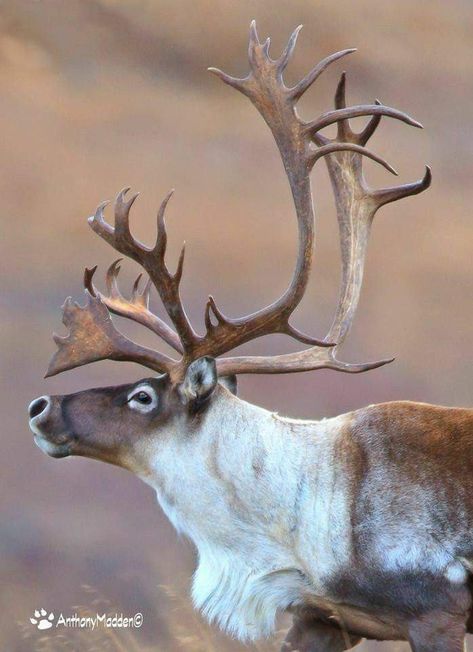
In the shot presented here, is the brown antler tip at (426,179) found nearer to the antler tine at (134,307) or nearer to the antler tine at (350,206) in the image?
the antler tine at (350,206)

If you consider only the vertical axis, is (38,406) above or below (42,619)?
above

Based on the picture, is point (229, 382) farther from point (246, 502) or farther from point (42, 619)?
point (42, 619)

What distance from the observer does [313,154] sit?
5703 millimetres

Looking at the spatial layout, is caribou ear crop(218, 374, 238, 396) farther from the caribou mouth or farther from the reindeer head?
the caribou mouth

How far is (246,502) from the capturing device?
5430 millimetres

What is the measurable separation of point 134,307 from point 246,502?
3.44 ft

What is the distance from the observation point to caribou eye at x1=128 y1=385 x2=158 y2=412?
5551 mm

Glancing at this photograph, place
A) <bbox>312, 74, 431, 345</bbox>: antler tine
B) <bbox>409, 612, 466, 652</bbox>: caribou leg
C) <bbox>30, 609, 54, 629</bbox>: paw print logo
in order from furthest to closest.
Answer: <bbox>30, 609, 54, 629</bbox>: paw print logo, <bbox>312, 74, 431, 345</bbox>: antler tine, <bbox>409, 612, 466, 652</bbox>: caribou leg

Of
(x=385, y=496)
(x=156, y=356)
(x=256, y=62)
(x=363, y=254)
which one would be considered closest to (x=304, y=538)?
(x=385, y=496)

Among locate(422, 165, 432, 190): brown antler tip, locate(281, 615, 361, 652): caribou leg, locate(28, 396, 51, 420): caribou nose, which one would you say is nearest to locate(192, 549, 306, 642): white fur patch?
locate(281, 615, 361, 652): caribou leg

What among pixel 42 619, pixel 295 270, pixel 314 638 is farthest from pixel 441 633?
pixel 42 619

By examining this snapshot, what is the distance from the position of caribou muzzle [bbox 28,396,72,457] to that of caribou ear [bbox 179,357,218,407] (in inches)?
19.2

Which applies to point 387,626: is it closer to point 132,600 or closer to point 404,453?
point 404,453

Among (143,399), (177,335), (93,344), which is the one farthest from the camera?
(177,335)
